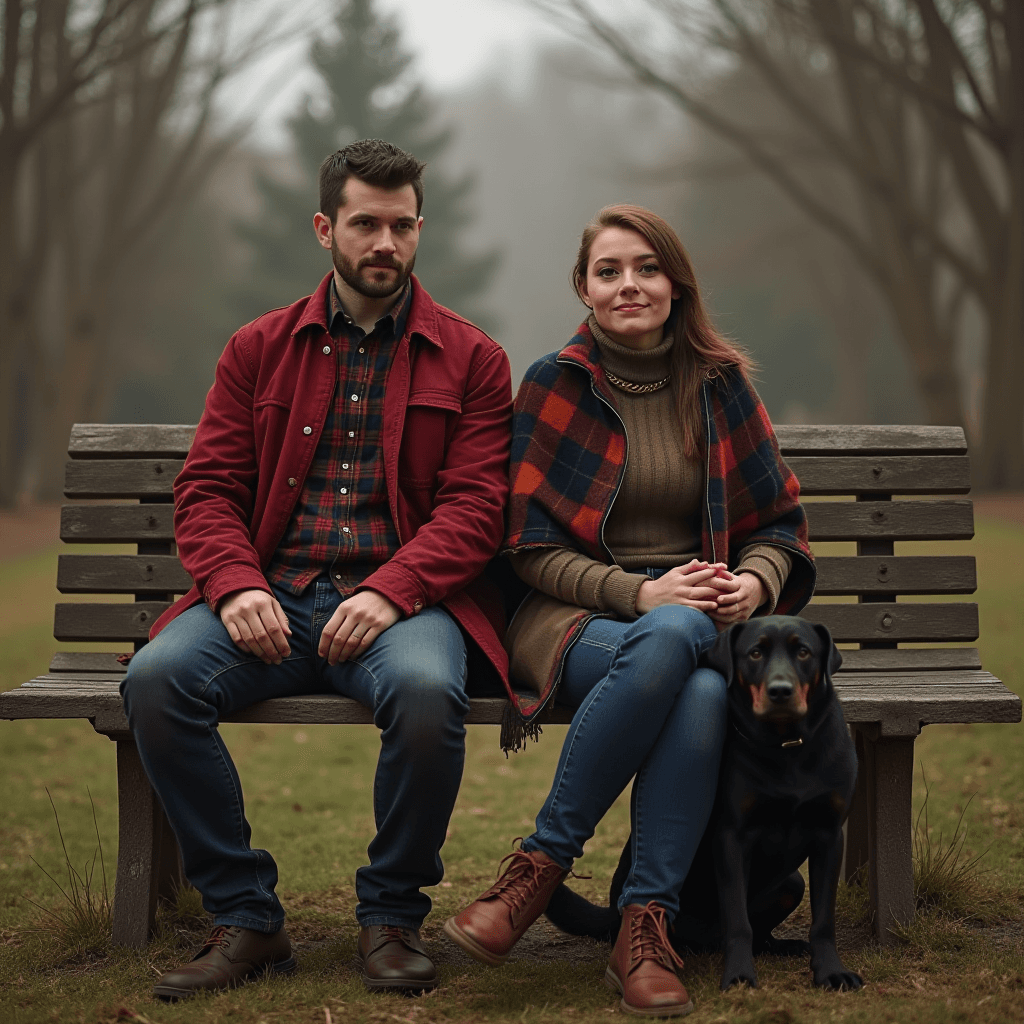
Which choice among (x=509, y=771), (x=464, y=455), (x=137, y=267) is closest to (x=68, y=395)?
(x=137, y=267)

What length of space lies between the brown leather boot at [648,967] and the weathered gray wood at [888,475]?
174 centimetres

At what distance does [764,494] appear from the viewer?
3572 mm

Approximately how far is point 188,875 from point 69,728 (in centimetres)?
390

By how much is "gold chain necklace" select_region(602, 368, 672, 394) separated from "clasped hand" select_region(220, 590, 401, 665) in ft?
3.04

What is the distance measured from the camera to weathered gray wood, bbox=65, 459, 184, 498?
4.19 metres

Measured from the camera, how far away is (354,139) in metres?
35.8

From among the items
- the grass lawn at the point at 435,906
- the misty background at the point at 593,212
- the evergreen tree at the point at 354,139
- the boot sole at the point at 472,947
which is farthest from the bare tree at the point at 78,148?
the boot sole at the point at 472,947

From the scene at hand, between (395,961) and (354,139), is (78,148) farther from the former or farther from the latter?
(395,961)

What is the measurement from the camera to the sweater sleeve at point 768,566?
3.44 metres

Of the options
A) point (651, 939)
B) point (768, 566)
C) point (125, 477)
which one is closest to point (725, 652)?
point (768, 566)

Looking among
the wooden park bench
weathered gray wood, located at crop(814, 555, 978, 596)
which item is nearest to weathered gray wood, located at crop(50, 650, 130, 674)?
the wooden park bench

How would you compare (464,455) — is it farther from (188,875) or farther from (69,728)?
(69,728)

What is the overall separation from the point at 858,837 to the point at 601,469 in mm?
1414

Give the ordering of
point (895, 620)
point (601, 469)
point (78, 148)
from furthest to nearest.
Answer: point (78, 148) → point (895, 620) → point (601, 469)
